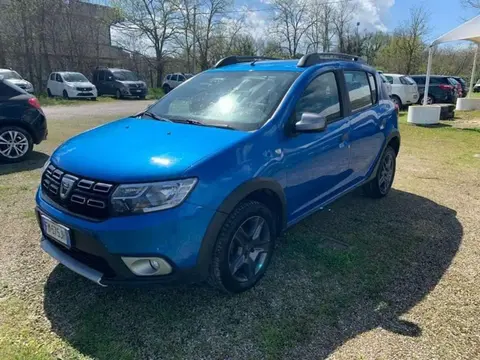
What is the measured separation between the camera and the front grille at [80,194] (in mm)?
2277

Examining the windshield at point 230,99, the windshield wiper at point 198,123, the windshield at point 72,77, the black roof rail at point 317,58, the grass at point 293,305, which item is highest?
the windshield at point 72,77

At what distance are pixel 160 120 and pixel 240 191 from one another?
1.14 meters

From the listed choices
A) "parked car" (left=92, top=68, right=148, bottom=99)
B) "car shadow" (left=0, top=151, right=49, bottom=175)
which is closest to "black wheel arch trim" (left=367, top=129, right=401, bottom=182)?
"car shadow" (left=0, top=151, right=49, bottom=175)

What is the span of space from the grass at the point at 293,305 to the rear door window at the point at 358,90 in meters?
1.28

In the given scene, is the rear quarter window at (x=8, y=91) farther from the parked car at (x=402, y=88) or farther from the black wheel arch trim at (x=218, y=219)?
the parked car at (x=402, y=88)

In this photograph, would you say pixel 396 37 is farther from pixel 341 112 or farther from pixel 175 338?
pixel 175 338

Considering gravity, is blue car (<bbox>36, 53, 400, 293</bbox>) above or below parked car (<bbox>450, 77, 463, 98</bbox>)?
below

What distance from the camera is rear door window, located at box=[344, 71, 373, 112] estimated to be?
392 cm

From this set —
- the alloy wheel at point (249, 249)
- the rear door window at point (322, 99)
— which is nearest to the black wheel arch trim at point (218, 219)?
the alloy wheel at point (249, 249)

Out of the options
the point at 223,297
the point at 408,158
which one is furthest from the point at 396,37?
the point at 223,297

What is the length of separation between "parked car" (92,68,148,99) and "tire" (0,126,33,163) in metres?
17.4

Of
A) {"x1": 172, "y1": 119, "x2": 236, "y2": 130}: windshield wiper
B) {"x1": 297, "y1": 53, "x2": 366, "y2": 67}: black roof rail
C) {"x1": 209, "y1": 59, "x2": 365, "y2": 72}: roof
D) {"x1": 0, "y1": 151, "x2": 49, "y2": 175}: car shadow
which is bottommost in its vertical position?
{"x1": 0, "y1": 151, "x2": 49, "y2": 175}: car shadow

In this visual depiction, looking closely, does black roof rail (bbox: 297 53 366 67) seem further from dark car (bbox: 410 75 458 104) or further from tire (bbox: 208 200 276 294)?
dark car (bbox: 410 75 458 104)

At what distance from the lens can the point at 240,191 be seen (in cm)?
255
